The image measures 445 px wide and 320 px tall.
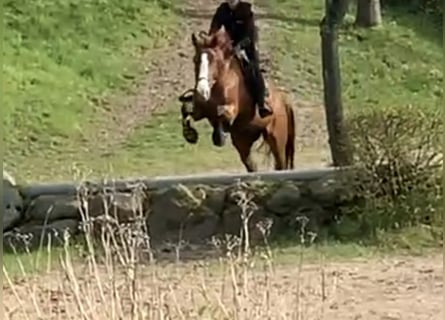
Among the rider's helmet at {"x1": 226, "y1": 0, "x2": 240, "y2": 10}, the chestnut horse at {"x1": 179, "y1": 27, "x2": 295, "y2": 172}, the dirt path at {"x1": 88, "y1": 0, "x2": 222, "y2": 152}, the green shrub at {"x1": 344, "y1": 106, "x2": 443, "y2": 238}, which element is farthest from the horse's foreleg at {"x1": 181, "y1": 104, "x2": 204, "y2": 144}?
the dirt path at {"x1": 88, "y1": 0, "x2": 222, "y2": 152}

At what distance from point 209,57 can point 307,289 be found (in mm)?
3850

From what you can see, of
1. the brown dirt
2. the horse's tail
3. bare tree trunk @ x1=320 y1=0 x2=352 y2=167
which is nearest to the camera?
the brown dirt

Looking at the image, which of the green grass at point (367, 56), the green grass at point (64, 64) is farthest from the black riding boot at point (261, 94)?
the green grass at point (367, 56)

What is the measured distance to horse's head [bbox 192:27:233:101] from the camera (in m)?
10.7

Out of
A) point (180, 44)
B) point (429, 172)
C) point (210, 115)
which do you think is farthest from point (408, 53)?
point (429, 172)

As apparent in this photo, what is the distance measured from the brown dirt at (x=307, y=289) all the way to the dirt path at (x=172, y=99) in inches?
227

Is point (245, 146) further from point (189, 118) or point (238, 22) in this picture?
point (238, 22)

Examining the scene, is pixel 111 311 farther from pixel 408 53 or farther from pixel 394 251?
pixel 408 53

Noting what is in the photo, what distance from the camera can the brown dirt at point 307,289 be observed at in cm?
579

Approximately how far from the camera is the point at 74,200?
9.62m

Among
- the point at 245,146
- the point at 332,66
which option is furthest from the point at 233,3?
the point at 245,146

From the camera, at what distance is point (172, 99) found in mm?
18047

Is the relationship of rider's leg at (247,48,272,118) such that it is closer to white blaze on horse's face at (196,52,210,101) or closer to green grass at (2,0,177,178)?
white blaze on horse's face at (196,52,210,101)

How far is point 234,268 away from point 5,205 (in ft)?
17.0
